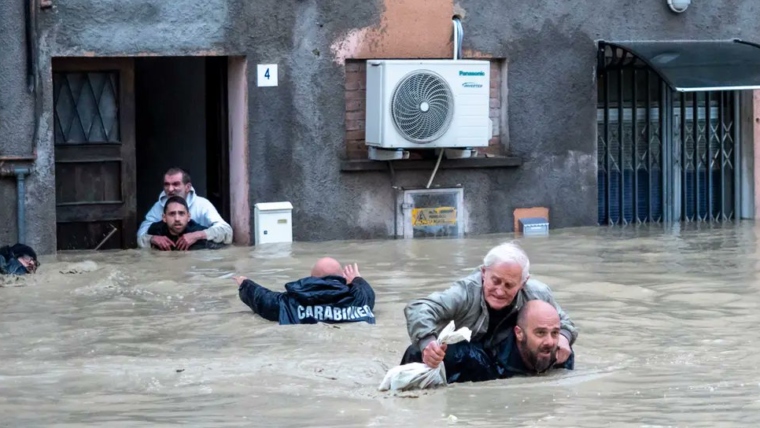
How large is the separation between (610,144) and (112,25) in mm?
5475

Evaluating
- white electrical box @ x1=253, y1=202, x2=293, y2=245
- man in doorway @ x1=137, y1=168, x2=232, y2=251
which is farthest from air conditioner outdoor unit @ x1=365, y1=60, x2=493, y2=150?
man in doorway @ x1=137, y1=168, x2=232, y2=251

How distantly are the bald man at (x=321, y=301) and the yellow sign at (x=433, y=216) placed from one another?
4.81 m

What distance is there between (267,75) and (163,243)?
1.91 m

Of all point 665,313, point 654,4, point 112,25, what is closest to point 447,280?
point 665,313

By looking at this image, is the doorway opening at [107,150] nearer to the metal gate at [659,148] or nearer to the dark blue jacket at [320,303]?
the metal gate at [659,148]

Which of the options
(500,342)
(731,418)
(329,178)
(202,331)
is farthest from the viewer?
(329,178)

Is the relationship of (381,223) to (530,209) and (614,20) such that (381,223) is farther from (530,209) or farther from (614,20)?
(614,20)

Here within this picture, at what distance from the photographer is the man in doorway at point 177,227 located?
44.9 feet

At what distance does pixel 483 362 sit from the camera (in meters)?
7.97

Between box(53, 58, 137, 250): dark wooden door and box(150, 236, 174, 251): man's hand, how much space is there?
867mm

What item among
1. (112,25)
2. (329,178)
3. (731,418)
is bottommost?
(731,418)

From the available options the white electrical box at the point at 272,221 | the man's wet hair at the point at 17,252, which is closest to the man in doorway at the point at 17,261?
the man's wet hair at the point at 17,252

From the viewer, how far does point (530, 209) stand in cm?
1531

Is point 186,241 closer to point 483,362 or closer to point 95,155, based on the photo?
point 95,155
